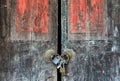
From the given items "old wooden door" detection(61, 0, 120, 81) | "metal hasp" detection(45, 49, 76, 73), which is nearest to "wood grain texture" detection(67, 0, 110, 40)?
"old wooden door" detection(61, 0, 120, 81)

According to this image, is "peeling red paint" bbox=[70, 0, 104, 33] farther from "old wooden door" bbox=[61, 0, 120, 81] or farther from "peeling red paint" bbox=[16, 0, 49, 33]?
"peeling red paint" bbox=[16, 0, 49, 33]

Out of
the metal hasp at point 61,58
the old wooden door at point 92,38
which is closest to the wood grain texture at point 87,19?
the old wooden door at point 92,38

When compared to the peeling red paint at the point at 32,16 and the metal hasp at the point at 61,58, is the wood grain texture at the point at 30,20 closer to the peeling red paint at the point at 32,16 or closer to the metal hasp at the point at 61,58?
the peeling red paint at the point at 32,16

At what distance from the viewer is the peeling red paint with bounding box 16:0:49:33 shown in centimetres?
262

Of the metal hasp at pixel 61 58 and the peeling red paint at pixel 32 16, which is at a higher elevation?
the peeling red paint at pixel 32 16

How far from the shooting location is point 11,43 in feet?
8.52

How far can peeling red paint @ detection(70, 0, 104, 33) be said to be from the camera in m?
2.64

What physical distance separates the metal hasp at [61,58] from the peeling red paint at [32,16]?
201 mm

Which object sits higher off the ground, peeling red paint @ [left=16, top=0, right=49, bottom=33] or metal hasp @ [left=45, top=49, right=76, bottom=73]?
peeling red paint @ [left=16, top=0, right=49, bottom=33]

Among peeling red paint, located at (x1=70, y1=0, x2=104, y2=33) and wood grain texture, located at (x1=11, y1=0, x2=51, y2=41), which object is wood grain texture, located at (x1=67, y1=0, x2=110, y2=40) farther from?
wood grain texture, located at (x1=11, y1=0, x2=51, y2=41)

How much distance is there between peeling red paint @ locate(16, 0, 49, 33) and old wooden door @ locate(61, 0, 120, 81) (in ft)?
0.53

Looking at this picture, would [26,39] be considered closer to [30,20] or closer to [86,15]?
[30,20]

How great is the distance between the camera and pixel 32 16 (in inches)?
104

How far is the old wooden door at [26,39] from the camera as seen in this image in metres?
2.59
